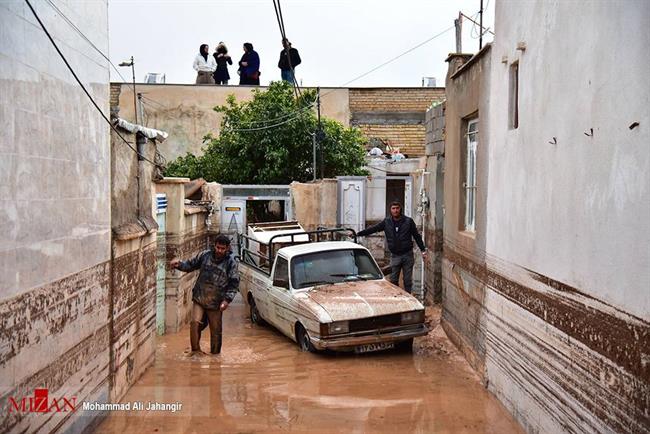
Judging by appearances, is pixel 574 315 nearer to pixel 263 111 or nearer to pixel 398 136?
pixel 263 111

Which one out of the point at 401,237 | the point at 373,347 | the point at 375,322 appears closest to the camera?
the point at 375,322

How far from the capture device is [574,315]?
5547mm

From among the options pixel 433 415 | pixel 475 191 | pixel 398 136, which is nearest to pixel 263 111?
pixel 398 136

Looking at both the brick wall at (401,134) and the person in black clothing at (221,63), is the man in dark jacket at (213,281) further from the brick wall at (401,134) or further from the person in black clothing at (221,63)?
the brick wall at (401,134)

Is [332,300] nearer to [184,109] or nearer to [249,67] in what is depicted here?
[249,67]

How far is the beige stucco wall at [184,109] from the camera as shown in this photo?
1027 inches

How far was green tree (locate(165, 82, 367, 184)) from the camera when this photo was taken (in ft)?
69.9

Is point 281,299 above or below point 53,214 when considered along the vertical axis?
below

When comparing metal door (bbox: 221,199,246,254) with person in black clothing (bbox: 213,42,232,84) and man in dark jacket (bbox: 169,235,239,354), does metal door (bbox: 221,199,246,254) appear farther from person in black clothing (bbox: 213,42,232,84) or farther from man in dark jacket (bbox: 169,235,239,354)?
man in dark jacket (bbox: 169,235,239,354)

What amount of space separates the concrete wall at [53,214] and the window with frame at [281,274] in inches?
165

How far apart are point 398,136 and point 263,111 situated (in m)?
7.01

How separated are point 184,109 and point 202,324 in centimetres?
1735

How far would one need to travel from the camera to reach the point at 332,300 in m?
10.1

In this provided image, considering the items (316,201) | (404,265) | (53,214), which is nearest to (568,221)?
(53,214)
